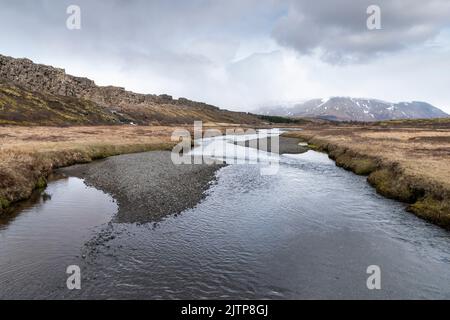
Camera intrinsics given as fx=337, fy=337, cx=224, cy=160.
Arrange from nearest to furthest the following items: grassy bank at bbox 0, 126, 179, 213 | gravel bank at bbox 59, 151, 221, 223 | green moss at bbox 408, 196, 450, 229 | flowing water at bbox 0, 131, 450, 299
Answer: flowing water at bbox 0, 131, 450, 299, green moss at bbox 408, 196, 450, 229, gravel bank at bbox 59, 151, 221, 223, grassy bank at bbox 0, 126, 179, 213

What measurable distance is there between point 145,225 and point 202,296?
10159 millimetres

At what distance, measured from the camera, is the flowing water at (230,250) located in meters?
15.6

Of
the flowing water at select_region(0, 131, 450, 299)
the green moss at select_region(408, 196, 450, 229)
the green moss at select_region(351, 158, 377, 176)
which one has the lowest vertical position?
the flowing water at select_region(0, 131, 450, 299)

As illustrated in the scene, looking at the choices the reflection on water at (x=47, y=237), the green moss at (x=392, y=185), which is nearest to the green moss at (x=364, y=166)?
the green moss at (x=392, y=185)

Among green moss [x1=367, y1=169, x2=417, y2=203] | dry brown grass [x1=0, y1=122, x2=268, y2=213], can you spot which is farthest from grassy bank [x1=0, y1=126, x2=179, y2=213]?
green moss [x1=367, y1=169, x2=417, y2=203]

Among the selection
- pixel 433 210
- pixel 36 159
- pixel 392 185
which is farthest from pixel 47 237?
pixel 392 185

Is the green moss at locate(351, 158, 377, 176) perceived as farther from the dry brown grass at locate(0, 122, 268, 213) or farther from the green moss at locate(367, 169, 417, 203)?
the dry brown grass at locate(0, 122, 268, 213)

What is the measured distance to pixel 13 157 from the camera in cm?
3619

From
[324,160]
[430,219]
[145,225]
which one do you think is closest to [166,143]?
[324,160]

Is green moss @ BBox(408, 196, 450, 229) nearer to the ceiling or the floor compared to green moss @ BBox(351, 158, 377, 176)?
nearer to the floor

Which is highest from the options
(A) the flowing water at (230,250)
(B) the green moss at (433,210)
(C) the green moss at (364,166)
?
(C) the green moss at (364,166)

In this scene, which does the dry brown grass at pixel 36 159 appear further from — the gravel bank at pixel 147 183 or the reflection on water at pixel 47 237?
the gravel bank at pixel 147 183

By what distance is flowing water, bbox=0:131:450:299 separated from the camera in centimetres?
1562
